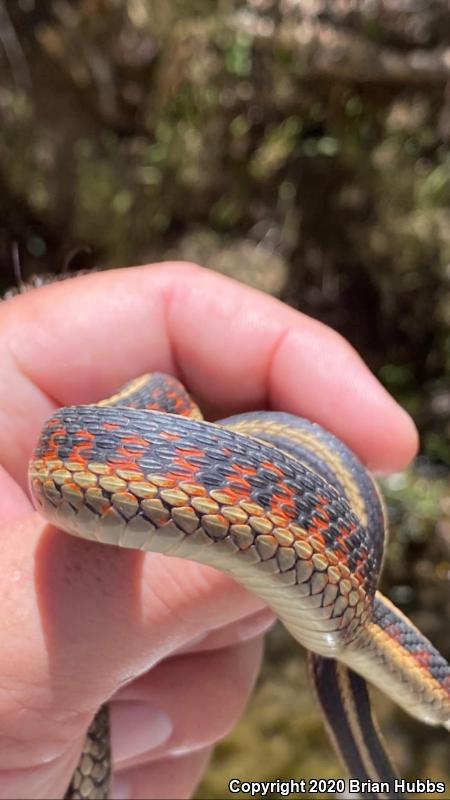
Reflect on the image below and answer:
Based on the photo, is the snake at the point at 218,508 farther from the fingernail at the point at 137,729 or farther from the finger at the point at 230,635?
the fingernail at the point at 137,729

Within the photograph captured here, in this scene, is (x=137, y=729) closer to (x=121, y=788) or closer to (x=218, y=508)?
(x=121, y=788)

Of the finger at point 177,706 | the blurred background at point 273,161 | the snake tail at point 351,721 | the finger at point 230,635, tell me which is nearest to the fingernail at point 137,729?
the finger at point 177,706

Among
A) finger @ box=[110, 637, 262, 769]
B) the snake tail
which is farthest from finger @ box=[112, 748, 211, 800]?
the snake tail

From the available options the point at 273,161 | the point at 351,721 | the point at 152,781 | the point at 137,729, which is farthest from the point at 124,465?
the point at 273,161

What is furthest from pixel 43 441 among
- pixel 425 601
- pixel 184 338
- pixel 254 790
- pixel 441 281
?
pixel 441 281

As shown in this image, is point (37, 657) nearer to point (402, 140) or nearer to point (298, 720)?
point (298, 720)

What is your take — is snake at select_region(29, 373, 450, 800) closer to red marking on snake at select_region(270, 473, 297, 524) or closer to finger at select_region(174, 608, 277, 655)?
red marking on snake at select_region(270, 473, 297, 524)
